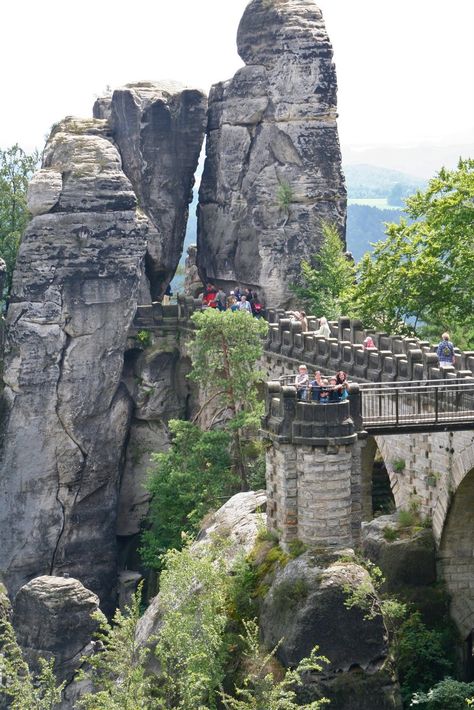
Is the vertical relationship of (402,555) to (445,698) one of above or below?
above

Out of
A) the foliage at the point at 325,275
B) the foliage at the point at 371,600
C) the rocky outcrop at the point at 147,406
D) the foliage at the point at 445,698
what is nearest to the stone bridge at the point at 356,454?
the foliage at the point at 371,600

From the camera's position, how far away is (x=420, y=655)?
44.0m

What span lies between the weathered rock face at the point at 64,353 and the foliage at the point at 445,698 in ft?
94.1

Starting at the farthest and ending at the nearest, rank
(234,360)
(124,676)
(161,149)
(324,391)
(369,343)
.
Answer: (161,149) < (234,360) < (369,343) < (124,676) < (324,391)

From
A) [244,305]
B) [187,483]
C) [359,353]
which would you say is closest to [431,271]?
[244,305]

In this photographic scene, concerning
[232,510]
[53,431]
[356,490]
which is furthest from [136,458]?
[356,490]

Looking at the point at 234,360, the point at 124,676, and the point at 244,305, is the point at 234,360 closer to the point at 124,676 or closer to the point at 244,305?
the point at 244,305

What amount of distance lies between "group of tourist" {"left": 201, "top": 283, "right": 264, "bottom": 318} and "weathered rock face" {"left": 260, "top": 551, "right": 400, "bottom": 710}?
24.4 m

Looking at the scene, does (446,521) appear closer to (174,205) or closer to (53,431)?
(53,431)

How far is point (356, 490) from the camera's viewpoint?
4031cm

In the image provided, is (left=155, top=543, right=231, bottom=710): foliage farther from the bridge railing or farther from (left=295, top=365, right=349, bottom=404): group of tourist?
the bridge railing

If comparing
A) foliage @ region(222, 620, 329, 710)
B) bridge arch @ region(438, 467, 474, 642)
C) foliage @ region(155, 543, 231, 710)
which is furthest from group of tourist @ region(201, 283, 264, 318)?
foliage @ region(222, 620, 329, 710)

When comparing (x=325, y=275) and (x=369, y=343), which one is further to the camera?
(x=325, y=275)

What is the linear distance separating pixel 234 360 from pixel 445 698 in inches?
774
